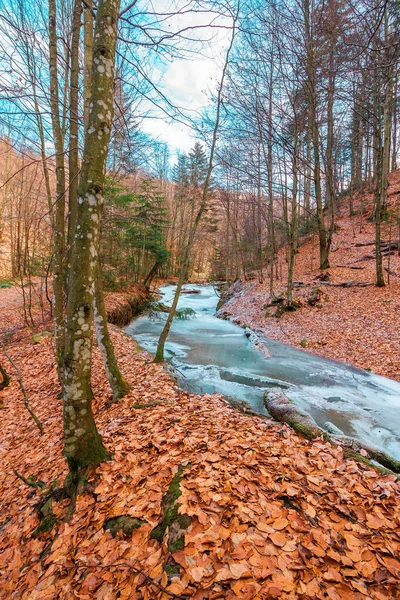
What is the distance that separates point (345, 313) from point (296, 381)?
4470 millimetres

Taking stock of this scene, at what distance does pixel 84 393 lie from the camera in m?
2.60

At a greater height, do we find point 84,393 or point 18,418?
point 84,393

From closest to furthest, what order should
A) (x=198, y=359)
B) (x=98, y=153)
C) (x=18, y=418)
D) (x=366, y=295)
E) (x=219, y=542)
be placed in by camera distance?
1. (x=219, y=542)
2. (x=98, y=153)
3. (x=18, y=418)
4. (x=198, y=359)
5. (x=366, y=295)

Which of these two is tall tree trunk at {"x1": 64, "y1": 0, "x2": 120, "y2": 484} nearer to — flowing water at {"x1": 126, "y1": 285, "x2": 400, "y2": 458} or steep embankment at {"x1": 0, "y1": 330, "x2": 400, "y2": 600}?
steep embankment at {"x1": 0, "y1": 330, "x2": 400, "y2": 600}

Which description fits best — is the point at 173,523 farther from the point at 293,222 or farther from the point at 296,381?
the point at 293,222

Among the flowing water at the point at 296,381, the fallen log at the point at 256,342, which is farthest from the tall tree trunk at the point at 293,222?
the flowing water at the point at 296,381

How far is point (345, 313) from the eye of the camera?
30.7ft

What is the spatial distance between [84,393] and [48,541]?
129 cm

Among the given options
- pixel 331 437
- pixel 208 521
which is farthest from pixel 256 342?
pixel 208 521

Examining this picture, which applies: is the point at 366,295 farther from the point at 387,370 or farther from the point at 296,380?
the point at 296,380

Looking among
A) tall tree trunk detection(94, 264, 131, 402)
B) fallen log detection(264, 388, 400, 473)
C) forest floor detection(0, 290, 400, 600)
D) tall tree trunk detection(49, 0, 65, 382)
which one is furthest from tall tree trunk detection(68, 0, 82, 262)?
fallen log detection(264, 388, 400, 473)

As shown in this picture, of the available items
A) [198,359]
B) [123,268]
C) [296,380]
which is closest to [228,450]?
[296,380]

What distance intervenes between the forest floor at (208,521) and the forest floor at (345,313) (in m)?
4.87

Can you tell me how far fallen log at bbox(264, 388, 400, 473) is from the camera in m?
3.31
